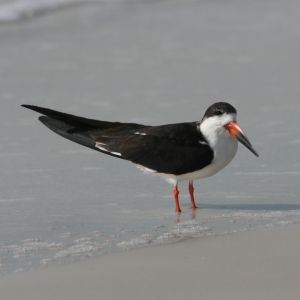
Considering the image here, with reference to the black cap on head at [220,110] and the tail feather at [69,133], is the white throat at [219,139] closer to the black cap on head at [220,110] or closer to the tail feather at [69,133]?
the black cap on head at [220,110]

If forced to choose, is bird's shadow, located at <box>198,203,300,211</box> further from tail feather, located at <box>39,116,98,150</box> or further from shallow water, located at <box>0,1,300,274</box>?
tail feather, located at <box>39,116,98,150</box>

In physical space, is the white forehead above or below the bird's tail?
below

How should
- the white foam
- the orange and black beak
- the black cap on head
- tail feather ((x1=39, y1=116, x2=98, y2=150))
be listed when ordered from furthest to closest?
1. the white foam
2. tail feather ((x1=39, y1=116, x2=98, y2=150))
3. the black cap on head
4. the orange and black beak

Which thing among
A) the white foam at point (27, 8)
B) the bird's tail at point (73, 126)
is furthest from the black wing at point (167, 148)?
the white foam at point (27, 8)

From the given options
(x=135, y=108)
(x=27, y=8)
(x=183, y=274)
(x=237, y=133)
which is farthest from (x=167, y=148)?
(x=27, y=8)

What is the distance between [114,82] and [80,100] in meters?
0.53

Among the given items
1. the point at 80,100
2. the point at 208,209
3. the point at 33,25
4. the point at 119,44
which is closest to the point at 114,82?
the point at 80,100

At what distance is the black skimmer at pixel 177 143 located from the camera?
5816mm

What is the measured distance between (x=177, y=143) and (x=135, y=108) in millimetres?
1955

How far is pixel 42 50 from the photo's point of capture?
9719 mm

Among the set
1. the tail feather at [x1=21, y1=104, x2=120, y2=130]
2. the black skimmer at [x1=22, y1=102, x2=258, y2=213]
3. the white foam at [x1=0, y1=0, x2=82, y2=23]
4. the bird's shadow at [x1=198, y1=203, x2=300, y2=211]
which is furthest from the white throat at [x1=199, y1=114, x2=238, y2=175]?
the white foam at [x1=0, y1=0, x2=82, y2=23]

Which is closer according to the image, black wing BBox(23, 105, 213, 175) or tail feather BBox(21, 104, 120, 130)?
black wing BBox(23, 105, 213, 175)

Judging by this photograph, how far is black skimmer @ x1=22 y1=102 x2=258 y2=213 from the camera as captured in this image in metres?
5.82

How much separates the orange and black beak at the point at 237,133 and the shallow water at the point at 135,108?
0.35 m
